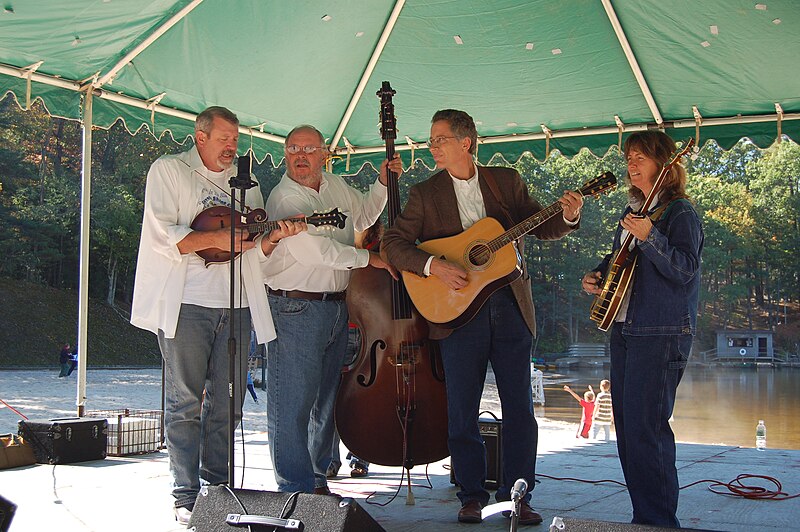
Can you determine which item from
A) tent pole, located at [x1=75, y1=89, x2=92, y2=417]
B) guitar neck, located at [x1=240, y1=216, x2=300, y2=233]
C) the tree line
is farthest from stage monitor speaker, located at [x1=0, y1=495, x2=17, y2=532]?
the tree line

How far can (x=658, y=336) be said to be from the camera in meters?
3.24

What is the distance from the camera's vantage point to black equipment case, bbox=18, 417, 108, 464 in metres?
5.50

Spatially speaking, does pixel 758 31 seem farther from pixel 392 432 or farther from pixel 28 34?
pixel 28 34

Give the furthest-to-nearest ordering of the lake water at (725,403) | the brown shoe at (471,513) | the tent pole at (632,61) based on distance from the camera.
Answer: the lake water at (725,403) → the tent pole at (632,61) → the brown shoe at (471,513)

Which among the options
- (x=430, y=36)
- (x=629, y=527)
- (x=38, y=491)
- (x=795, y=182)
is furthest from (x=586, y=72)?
(x=795, y=182)

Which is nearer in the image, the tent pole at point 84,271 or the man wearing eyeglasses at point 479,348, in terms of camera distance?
the man wearing eyeglasses at point 479,348

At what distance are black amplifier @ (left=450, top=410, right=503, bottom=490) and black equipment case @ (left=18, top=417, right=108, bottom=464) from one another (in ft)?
9.01

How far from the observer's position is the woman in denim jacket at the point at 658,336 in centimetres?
321

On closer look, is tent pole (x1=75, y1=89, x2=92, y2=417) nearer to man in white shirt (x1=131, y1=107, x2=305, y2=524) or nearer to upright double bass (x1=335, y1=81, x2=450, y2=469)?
man in white shirt (x1=131, y1=107, x2=305, y2=524)

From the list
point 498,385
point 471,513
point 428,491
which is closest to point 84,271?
point 428,491

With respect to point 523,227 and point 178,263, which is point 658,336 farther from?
point 178,263

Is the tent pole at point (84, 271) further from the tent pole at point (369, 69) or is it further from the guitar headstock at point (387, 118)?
the guitar headstock at point (387, 118)

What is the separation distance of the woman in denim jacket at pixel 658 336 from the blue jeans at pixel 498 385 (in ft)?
1.75

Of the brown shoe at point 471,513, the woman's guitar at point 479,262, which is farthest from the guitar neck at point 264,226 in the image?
the brown shoe at point 471,513
